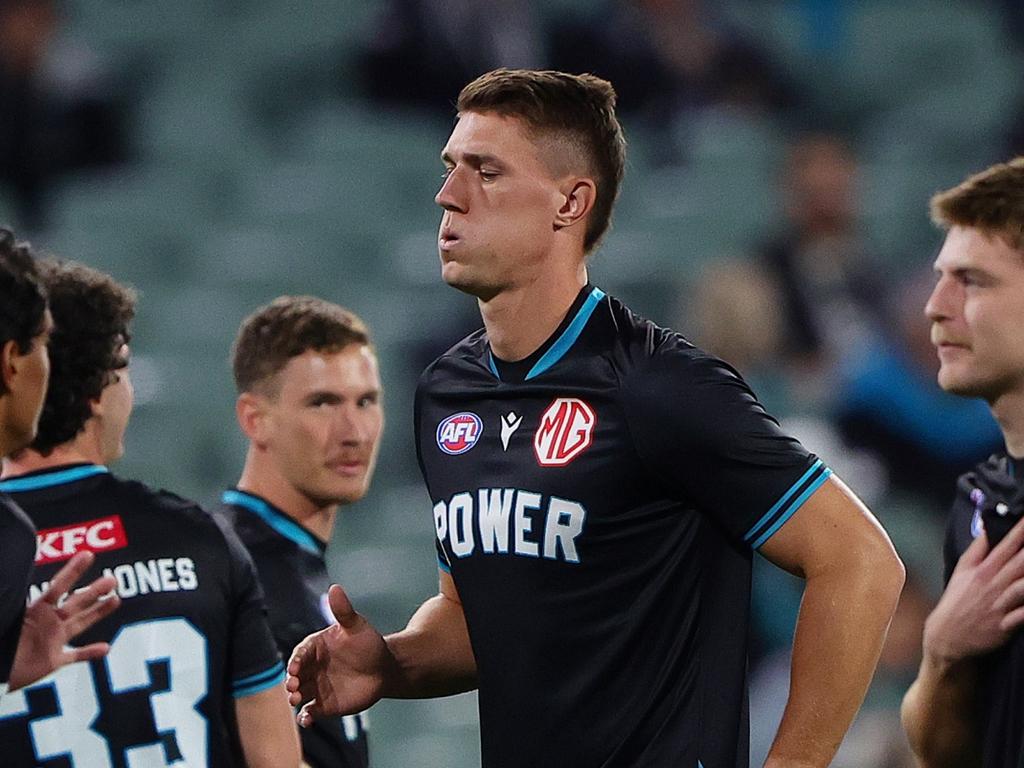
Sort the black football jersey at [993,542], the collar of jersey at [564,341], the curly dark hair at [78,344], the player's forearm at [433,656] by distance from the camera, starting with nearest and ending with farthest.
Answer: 1. the collar of jersey at [564,341]
2. the player's forearm at [433,656]
3. the black football jersey at [993,542]
4. the curly dark hair at [78,344]

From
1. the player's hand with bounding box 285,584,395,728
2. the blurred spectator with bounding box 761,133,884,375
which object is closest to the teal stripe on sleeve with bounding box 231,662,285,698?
the player's hand with bounding box 285,584,395,728

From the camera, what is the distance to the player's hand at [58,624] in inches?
120

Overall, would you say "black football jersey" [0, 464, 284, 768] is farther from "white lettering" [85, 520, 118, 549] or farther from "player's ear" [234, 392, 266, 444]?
"player's ear" [234, 392, 266, 444]

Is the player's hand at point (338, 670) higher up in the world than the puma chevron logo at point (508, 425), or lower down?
lower down

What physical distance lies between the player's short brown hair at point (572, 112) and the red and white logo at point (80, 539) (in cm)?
113

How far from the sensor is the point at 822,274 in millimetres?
8086

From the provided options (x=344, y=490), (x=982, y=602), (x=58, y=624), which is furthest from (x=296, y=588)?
(x=982, y=602)

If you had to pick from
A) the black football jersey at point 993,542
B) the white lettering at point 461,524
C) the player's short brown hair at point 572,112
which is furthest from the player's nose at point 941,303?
the white lettering at point 461,524

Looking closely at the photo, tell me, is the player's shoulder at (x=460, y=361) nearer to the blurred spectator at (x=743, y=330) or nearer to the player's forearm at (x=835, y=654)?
the player's forearm at (x=835, y=654)

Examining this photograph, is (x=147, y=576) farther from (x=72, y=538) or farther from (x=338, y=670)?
(x=338, y=670)

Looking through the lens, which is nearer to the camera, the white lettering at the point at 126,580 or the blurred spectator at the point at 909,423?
the white lettering at the point at 126,580

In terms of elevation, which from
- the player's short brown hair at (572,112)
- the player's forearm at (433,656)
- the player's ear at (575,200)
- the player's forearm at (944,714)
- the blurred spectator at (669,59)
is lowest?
the player's forearm at (944,714)

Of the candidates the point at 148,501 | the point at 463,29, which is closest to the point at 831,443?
the point at 463,29

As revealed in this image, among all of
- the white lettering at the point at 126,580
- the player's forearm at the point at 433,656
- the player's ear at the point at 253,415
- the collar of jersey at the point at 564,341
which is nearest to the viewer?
the collar of jersey at the point at 564,341
